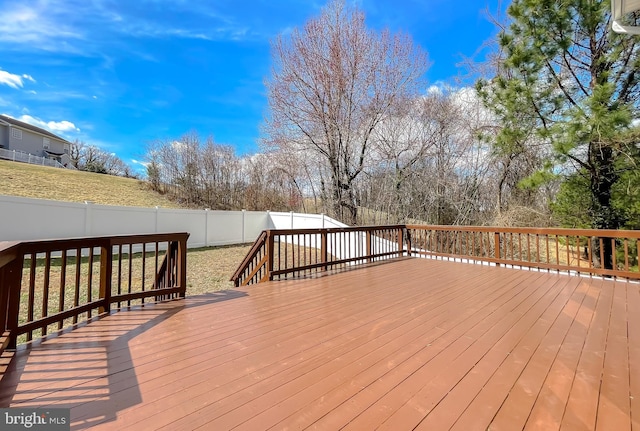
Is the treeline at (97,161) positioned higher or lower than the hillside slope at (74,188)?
higher

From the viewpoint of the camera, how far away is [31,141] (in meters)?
24.3

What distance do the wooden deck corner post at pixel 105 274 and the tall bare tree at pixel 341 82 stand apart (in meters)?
7.63

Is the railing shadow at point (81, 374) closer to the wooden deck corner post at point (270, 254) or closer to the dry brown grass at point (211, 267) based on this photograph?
the wooden deck corner post at point (270, 254)

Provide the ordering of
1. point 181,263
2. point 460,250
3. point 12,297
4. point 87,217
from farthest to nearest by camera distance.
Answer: point 87,217 < point 460,250 < point 181,263 < point 12,297

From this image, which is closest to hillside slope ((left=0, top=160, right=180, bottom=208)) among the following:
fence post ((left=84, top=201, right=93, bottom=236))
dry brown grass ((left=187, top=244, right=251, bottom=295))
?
fence post ((left=84, top=201, right=93, bottom=236))

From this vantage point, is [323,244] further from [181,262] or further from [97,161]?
[97,161]

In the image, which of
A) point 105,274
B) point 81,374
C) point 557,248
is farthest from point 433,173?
point 81,374

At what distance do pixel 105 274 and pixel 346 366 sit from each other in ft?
8.49

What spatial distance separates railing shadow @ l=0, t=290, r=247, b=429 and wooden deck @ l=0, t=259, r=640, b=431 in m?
0.01

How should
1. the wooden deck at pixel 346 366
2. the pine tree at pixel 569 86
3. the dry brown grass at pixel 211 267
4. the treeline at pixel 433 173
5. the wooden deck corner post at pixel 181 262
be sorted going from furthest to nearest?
the treeline at pixel 433 173 < the dry brown grass at pixel 211 267 < the pine tree at pixel 569 86 < the wooden deck corner post at pixel 181 262 < the wooden deck at pixel 346 366

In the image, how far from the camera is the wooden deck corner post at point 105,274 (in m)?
2.79

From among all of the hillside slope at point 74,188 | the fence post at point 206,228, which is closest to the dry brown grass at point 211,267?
the fence post at point 206,228

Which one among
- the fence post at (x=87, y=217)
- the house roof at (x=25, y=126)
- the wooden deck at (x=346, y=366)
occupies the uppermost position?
the house roof at (x=25, y=126)

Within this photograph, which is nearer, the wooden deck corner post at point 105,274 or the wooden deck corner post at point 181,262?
the wooden deck corner post at point 105,274
